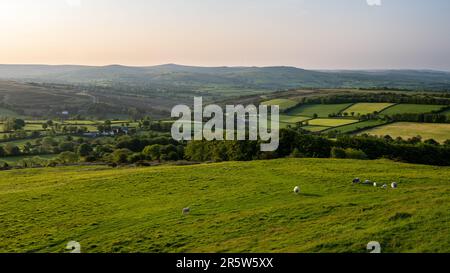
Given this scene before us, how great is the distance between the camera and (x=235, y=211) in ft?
88.2

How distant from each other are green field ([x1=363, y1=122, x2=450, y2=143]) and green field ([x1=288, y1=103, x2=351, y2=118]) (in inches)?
1013

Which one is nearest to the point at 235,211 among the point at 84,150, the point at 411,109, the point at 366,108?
the point at 84,150

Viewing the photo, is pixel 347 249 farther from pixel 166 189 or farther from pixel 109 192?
pixel 109 192

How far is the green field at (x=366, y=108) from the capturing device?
123238mm

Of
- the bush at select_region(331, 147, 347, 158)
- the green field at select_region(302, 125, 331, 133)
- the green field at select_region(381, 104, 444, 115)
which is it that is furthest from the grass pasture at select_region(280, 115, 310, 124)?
the bush at select_region(331, 147, 347, 158)

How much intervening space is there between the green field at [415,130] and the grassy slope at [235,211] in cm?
5252

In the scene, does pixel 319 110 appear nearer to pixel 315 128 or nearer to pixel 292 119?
pixel 292 119

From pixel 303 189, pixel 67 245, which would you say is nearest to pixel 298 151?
pixel 303 189

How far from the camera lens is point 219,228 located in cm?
2339

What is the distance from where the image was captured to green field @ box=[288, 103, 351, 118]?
130 metres

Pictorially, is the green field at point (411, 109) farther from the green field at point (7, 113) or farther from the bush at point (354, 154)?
the green field at point (7, 113)

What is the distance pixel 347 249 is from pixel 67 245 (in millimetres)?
14413

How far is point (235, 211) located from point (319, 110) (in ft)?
373
